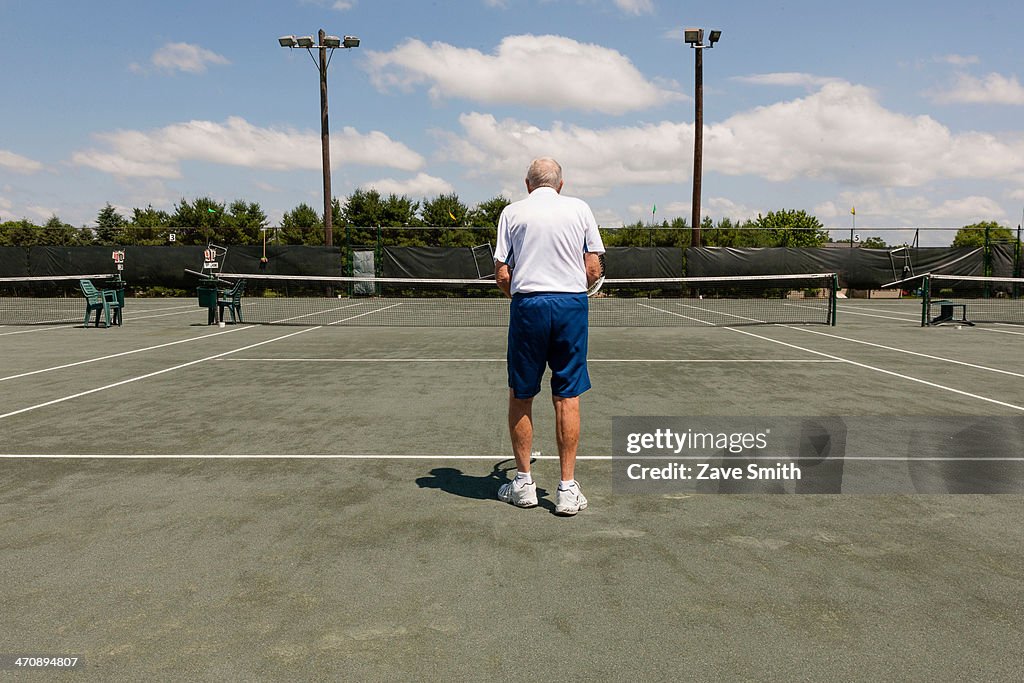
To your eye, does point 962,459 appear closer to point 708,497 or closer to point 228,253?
point 708,497

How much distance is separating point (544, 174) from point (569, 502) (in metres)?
1.94

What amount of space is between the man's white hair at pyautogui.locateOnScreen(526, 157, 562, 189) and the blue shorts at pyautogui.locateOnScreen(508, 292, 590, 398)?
0.71 metres

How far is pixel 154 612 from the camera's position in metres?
2.93

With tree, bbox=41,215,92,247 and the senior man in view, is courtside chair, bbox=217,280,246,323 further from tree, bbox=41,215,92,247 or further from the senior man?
tree, bbox=41,215,92,247

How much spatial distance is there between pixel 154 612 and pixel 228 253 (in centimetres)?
3021

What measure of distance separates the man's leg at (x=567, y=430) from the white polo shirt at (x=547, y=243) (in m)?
0.66

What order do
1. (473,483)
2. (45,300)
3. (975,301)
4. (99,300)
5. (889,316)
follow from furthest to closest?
(45,300) → (975,301) → (889,316) → (99,300) → (473,483)

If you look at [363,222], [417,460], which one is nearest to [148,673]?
[417,460]

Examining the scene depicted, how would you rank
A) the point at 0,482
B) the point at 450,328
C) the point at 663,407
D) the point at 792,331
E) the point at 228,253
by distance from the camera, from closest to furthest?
the point at 0,482, the point at 663,407, the point at 792,331, the point at 450,328, the point at 228,253

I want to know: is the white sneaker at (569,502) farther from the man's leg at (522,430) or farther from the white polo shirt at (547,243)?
the white polo shirt at (547,243)

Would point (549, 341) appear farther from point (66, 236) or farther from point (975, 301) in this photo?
point (66, 236)

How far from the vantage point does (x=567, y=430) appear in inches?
165

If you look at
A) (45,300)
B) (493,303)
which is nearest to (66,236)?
(45,300)

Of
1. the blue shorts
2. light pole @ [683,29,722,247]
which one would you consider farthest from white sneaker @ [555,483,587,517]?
light pole @ [683,29,722,247]
